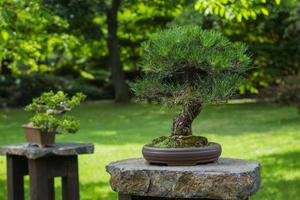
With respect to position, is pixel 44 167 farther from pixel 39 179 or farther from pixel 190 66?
pixel 190 66

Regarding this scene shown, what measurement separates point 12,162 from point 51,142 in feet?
1.77

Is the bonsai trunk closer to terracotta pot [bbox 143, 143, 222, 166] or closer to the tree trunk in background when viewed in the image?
terracotta pot [bbox 143, 143, 222, 166]

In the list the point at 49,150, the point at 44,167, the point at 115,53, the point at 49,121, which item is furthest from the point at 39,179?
the point at 115,53

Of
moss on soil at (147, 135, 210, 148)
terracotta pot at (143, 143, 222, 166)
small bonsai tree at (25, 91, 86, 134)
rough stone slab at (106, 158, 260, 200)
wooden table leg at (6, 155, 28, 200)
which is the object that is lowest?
wooden table leg at (6, 155, 28, 200)

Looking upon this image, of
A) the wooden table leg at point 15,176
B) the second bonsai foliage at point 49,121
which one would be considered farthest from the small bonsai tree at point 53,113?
the wooden table leg at point 15,176

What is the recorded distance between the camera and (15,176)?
5789 mm

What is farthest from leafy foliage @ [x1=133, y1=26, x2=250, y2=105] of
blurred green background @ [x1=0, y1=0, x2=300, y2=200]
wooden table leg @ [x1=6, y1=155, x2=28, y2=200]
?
wooden table leg @ [x1=6, y1=155, x2=28, y2=200]

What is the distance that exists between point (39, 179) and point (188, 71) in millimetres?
1737

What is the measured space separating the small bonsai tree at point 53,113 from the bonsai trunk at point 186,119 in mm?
1260

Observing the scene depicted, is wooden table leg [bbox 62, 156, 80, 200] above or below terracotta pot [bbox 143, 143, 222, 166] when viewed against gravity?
below

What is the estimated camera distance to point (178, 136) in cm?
442

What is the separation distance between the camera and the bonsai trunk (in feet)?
14.5

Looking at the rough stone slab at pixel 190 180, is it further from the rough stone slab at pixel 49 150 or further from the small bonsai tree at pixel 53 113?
the small bonsai tree at pixel 53 113

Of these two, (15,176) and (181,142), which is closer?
(181,142)
